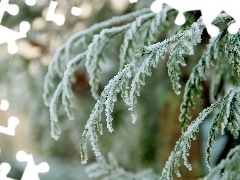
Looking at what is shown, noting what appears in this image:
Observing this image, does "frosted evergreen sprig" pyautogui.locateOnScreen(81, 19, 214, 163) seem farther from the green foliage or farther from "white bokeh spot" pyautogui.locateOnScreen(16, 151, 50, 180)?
"white bokeh spot" pyautogui.locateOnScreen(16, 151, 50, 180)

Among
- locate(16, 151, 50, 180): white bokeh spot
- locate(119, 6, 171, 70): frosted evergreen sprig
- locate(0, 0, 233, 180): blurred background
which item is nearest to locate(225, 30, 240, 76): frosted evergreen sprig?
locate(119, 6, 171, 70): frosted evergreen sprig

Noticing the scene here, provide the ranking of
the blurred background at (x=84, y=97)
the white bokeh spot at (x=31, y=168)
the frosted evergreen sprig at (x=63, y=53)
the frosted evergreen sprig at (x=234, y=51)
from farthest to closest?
the blurred background at (x=84, y=97) → the white bokeh spot at (x=31, y=168) → the frosted evergreen sprig at (x=63, y=53) → the frosted evergreen sprig at (x=234, y=51)

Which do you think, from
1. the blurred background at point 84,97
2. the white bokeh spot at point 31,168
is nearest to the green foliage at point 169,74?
the white bokeh spot at point 31,168

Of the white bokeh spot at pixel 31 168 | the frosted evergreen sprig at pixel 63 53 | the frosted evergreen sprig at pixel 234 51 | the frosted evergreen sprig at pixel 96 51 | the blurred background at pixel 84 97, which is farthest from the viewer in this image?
the blurred background at pixel 84 97

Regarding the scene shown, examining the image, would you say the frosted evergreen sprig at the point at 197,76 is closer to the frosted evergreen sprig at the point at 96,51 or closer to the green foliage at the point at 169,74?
the green foliage at the point at 169,74

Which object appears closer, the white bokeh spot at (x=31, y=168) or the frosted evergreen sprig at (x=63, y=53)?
the frosted evergreen sprig at (x=63, y=53)

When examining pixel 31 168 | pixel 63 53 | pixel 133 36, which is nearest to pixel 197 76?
pixel 133 36

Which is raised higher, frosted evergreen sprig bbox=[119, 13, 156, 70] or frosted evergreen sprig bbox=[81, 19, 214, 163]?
frosted evergreen sprig bbox=[119, 13, 156, 70]

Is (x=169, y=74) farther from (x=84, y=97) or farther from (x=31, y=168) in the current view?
(x=84, y=97)

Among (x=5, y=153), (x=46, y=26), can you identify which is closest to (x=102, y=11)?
(x=46, y=26)

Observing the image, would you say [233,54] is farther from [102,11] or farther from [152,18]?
[102,11]
